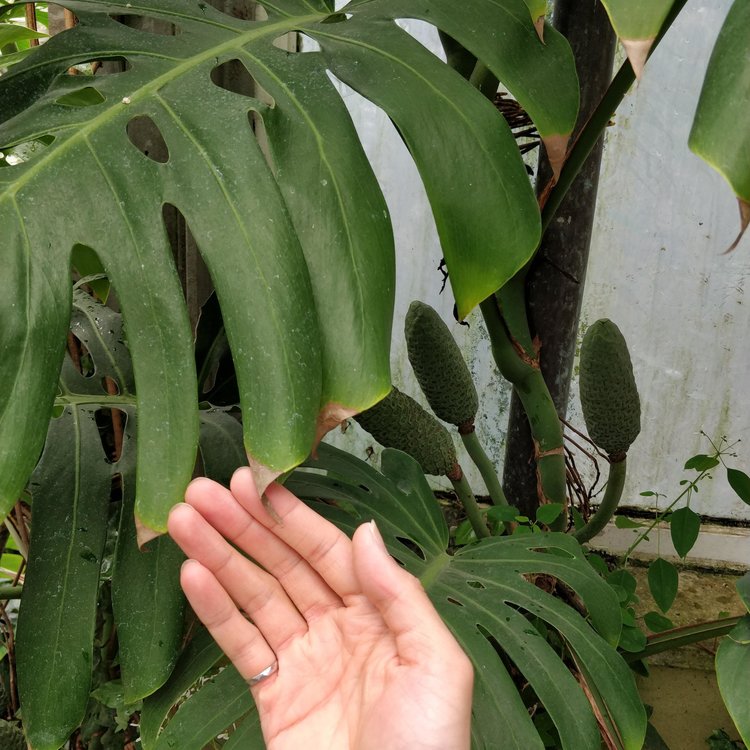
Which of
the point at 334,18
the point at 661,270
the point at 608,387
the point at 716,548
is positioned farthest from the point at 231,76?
the point at 716,548

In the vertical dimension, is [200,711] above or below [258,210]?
below

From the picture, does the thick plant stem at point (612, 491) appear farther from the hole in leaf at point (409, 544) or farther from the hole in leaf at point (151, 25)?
the hole in leaf at point (151, 25)

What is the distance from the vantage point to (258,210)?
1.50 ft

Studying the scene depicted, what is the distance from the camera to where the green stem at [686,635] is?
80 cm

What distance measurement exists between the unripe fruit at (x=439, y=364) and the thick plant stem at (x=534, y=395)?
0.05 meters

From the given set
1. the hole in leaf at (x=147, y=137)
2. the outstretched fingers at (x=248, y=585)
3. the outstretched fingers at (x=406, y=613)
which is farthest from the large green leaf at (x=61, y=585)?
the hole in leaf at (x=147, y=137)

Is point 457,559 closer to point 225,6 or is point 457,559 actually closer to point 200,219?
point 200,219

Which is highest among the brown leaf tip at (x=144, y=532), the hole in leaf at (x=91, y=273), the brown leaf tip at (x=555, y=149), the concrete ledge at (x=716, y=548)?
the brown leaf tip at (x=555, y=149)

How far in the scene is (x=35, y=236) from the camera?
434 millimetres

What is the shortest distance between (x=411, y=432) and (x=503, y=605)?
0.27 m

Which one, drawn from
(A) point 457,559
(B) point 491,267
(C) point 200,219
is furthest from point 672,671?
(C) point 200,219

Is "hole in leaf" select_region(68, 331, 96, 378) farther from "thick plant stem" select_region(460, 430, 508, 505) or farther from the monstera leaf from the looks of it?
"thick plant stem" select_region(460, 430, 508, 505)

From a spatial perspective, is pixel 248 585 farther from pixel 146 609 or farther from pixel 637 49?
pixel 637 49

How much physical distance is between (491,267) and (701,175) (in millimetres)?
833
